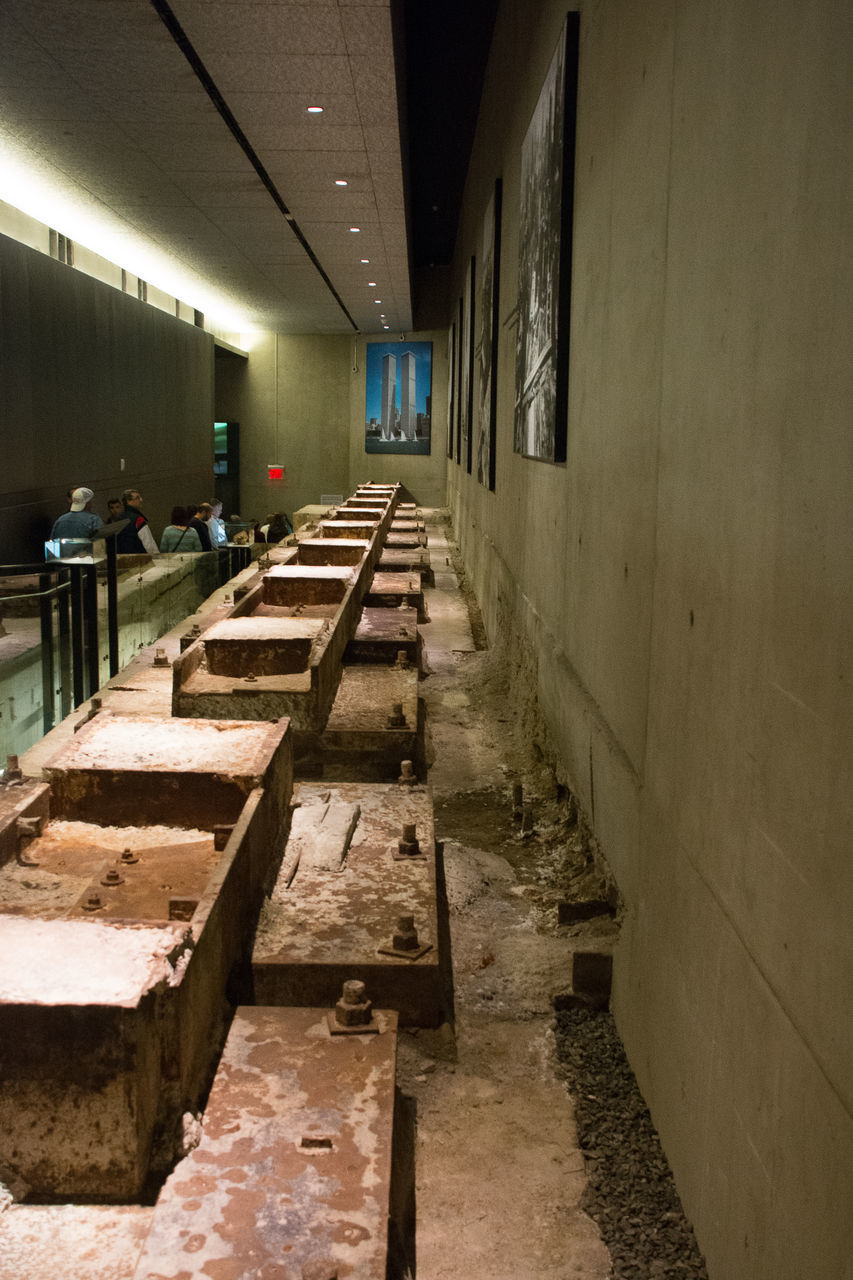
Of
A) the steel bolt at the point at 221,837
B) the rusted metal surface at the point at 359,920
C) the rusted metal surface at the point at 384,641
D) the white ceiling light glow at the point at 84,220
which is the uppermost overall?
the white ceiling light glow at the point at 84,220

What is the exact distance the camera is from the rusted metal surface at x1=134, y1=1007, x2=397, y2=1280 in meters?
1.75

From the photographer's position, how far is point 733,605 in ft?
8.15

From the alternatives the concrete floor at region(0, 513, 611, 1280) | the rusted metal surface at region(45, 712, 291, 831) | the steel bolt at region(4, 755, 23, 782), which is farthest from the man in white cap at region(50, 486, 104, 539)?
the rusted metal surface at region(45, 712, 291, 831)

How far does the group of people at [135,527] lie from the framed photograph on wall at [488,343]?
3771 mm

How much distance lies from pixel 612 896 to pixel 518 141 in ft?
22.5

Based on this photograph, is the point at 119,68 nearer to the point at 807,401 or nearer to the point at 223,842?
the point at 223,842

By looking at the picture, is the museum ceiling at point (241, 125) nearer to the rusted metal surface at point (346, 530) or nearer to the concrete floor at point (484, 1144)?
the rusted metal surface at point (346, 530)

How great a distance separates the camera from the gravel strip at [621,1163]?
2.50 meters

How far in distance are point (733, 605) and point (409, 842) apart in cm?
150

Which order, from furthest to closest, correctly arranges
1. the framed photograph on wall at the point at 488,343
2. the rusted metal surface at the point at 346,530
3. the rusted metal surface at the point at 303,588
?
1. the rusted metal surface at the point at 346,530
2. the framed photograph on wall at the point at 488,343
3. the rusted metal surface at the point at 303,588

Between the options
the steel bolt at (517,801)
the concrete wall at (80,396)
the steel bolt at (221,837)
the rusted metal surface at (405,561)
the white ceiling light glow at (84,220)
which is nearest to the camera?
the steel bolt at (221,837)

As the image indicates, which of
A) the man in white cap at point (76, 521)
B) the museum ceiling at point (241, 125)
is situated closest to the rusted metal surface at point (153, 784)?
the museum ceiling at point (241, 125)

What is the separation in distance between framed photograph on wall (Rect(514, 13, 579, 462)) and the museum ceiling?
1.34 metres

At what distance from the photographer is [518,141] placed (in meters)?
8.88
